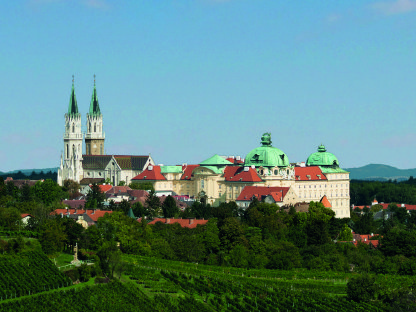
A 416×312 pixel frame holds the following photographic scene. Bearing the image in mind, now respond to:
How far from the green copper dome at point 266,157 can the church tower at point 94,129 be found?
52665 millimetres

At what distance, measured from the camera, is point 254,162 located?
382ft

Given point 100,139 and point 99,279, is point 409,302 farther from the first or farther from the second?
point 100,139

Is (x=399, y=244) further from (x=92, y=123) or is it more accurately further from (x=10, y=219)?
(x=92, y=123)

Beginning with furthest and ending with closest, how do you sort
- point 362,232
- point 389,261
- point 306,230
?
point 362,232
point 306,230
point 389,261

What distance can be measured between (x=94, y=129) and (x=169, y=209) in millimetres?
67133

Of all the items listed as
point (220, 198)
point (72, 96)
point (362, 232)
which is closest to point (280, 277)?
point (362, 232)

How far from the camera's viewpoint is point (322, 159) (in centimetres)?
12531

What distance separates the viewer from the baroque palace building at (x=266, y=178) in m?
113

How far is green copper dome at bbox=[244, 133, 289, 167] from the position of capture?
378ft

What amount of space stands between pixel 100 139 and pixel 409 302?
361ft

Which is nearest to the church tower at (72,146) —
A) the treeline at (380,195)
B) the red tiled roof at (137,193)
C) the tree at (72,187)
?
the tree at (72,187)

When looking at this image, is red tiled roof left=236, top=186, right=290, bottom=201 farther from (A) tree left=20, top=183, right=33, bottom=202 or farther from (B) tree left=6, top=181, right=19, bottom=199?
(B) tree left=6, top=181, right=19, bottom=199

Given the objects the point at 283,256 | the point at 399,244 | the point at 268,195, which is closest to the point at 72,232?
the point at 283,256

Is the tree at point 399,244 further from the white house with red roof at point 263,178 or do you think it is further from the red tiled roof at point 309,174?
the red tiled roof at point 309,174
